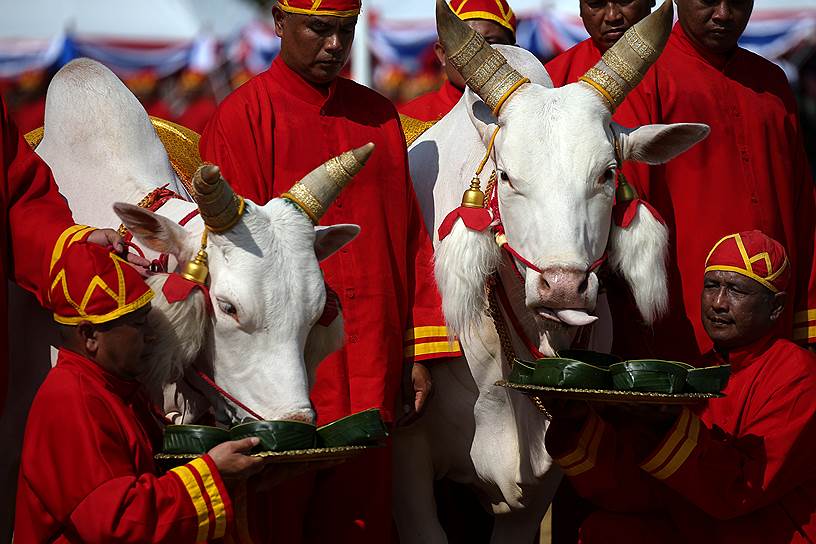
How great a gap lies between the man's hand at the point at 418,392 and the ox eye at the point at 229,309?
52.2 inches

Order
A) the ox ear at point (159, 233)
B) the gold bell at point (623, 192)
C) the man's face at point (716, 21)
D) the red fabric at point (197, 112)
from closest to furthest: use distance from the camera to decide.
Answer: the ox ear at point (159, 233) → the gold bell at point (623, 192) → the man's face at point (716, 21) → the red fabric at point (197, 112)

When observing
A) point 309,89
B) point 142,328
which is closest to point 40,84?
point 309,89

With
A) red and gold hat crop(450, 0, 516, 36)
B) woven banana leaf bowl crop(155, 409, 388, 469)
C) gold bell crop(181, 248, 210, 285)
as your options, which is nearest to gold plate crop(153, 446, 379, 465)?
woven banana leaf bowl crop(155, 409, 388, 469)

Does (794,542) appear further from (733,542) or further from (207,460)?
(207,460)

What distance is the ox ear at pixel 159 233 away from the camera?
4.47 meters

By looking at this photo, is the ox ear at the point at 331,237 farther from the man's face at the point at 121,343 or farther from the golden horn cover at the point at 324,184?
the man's face at the point at 121,343

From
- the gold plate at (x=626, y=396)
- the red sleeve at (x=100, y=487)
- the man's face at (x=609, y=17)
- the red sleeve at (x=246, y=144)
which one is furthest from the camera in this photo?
the man's face at (x=609, y=17)

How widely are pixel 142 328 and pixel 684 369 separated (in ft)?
5.58

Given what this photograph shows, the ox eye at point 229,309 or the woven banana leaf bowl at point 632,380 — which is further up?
the ox eye at point 229,309

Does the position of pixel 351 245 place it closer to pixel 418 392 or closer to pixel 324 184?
pixel 418 392

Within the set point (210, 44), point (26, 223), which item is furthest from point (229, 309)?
point (210, 44)

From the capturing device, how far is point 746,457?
459cm

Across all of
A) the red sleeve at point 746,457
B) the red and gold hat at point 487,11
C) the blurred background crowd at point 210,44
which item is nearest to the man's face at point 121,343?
the red sleeve at point 746,457

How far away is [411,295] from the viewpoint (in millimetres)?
5613
